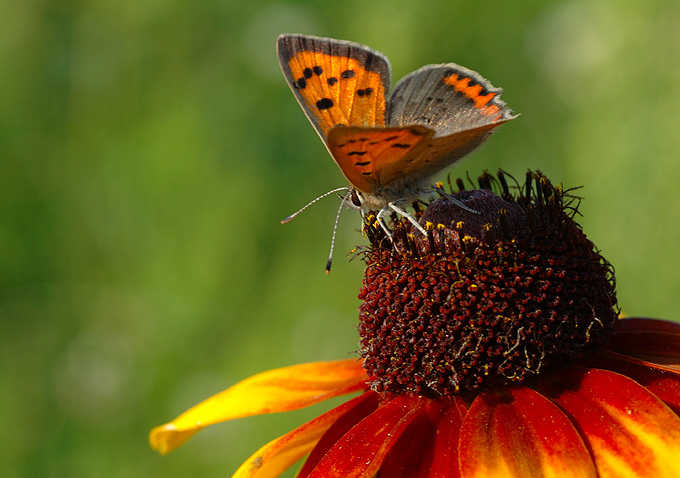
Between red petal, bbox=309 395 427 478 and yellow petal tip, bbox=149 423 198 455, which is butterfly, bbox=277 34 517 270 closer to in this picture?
red petal, bbox=309 395 427 478

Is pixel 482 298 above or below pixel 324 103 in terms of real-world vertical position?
below

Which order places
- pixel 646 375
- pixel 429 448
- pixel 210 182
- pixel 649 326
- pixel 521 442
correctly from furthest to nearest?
pixel 210 182
pixel 649 326
pixel 646 375
pixel 429 448
pixel 521 442

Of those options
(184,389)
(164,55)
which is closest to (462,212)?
(184,389)

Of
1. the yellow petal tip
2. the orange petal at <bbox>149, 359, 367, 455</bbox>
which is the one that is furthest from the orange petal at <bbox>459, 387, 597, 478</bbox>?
the yellow petal tip

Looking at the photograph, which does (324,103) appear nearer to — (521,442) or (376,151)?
(376,151)

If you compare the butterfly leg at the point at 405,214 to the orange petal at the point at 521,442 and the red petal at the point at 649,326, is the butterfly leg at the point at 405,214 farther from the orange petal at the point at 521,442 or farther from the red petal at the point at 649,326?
the red petal at the point at 649,326

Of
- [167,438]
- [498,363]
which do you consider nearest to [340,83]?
[498,363]

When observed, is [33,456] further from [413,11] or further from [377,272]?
[413,11]
